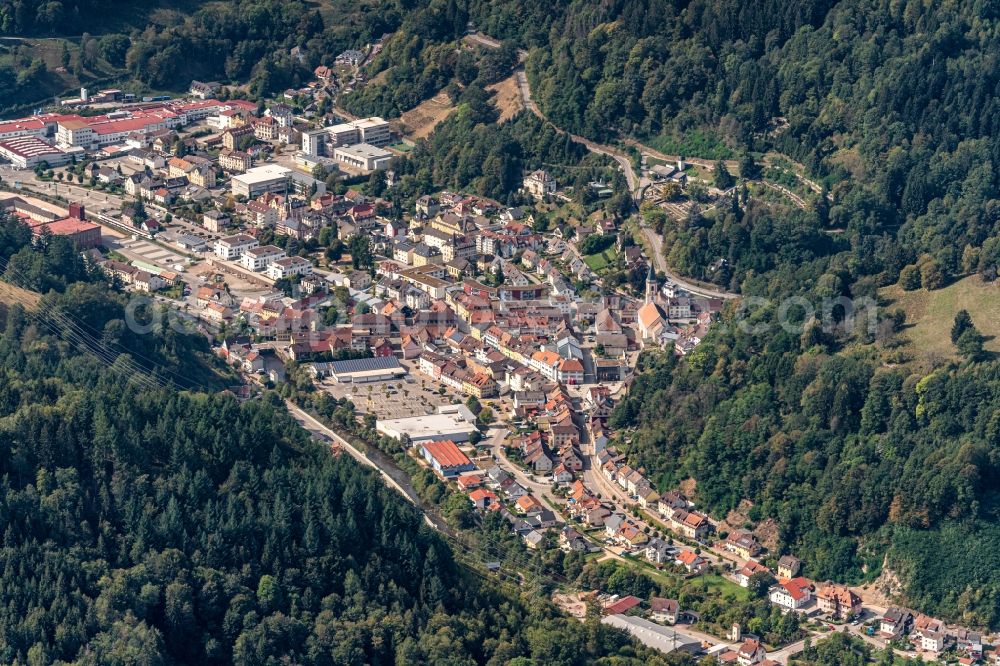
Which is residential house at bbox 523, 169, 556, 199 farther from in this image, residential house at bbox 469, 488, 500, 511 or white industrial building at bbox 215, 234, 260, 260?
residential house at bbox 469, 488, 500, 511

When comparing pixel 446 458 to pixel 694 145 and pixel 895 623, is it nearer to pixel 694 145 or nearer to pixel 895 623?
pixel 895 623

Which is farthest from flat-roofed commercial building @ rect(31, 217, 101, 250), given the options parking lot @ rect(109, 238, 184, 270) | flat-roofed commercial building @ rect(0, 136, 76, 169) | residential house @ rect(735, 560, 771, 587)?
residential house @ rect(735, 560, 771, 587)

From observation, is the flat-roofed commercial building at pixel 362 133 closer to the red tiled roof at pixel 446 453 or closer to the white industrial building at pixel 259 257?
the white industrial building at pixel 259 257

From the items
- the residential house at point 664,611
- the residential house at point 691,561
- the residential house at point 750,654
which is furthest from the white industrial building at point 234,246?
the residential house at point 750,654

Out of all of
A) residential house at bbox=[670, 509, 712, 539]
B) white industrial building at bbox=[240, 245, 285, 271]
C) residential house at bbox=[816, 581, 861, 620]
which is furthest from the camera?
white industrial building at bbox=[240, 245, 285, 271]

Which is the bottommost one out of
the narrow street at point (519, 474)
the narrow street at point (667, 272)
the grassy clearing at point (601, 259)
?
the narrow street at point (519, 474)

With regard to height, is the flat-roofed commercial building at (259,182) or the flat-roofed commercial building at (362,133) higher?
the flat-roofed commercial building at (362,133)
